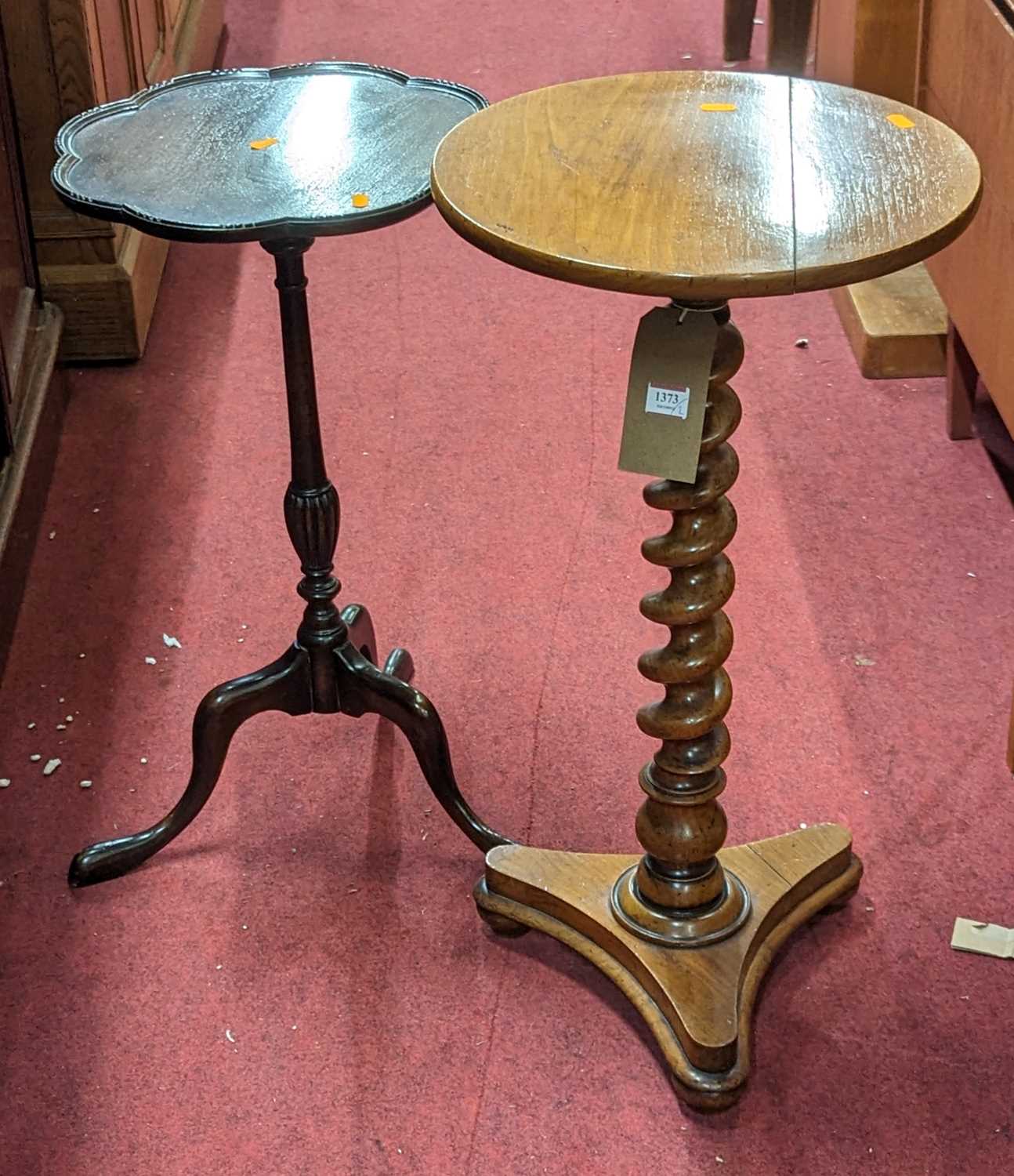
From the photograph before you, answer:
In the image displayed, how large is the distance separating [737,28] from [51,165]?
195 cm

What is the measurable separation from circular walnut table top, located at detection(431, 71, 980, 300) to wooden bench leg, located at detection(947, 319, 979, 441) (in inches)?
45.4

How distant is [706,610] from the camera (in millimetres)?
1544

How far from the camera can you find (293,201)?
1.54m

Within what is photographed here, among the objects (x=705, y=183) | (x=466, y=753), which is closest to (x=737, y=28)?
(x=466, y=753)

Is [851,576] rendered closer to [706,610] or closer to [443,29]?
[706,610]

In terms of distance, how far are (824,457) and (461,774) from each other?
37.9 inches

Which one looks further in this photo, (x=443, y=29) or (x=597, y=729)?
(x=443, y=29)

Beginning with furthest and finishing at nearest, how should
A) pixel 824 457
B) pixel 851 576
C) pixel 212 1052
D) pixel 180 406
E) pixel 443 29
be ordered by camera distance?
pixel 443 29
pixel 180 406
pixel 824 457
pixel 851 576
pixel 212 1052

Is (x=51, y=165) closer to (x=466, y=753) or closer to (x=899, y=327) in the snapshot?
(x=466, y=753)

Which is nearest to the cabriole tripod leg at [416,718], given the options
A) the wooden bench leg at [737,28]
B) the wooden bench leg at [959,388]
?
the wooden bench leg at [959,388]

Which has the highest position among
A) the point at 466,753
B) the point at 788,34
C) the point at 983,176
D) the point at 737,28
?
the point at 983,176

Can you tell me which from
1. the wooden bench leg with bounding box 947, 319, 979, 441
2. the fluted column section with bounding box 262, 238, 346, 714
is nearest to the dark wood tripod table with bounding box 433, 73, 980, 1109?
the fluted column section with bounding box 262, 238, 346, 714

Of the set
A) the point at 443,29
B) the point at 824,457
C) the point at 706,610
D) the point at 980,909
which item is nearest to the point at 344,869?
the point at 706,610

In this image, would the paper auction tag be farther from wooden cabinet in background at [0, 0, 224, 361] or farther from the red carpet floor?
wooden cabinet in background at [0, 0, 224, 361]
